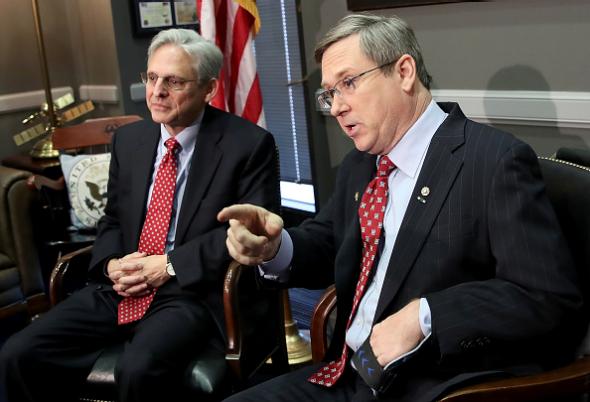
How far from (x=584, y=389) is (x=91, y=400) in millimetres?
1491

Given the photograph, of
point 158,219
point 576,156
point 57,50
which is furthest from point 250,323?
point 57,50

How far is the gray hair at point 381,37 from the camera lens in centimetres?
172

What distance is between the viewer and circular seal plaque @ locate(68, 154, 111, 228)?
3.33 meters

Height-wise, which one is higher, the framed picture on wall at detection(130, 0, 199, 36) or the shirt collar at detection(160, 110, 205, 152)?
the framed picture on wall at detection(130, 0, 199, 36)

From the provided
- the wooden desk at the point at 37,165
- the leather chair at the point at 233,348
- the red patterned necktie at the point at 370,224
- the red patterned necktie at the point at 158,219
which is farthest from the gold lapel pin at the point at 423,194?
the wooden desk at the point at 37,165

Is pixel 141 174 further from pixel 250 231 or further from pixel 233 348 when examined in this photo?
pixel 250 231

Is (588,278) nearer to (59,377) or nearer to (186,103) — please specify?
(186,103)

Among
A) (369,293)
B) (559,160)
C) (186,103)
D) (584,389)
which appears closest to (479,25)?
(559,160)

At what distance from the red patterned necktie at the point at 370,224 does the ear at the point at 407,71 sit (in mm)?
178

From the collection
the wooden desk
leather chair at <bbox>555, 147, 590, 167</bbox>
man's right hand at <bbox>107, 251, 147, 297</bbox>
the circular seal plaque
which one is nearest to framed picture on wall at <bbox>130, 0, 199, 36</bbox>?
the wooden desk

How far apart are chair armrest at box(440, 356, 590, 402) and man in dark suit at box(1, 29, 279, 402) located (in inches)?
40.6

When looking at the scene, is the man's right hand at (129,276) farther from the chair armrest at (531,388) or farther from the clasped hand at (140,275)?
the chair armrest at (531,388)

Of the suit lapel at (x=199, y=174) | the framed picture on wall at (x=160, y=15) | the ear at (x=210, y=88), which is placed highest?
the framed picture on wall at (x=160, y=15)

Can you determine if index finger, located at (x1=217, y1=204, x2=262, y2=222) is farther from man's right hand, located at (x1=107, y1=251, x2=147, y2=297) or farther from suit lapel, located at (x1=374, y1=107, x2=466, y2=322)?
man's right hand, located at (x1=107, y1=251, x2=147, y2=297)
